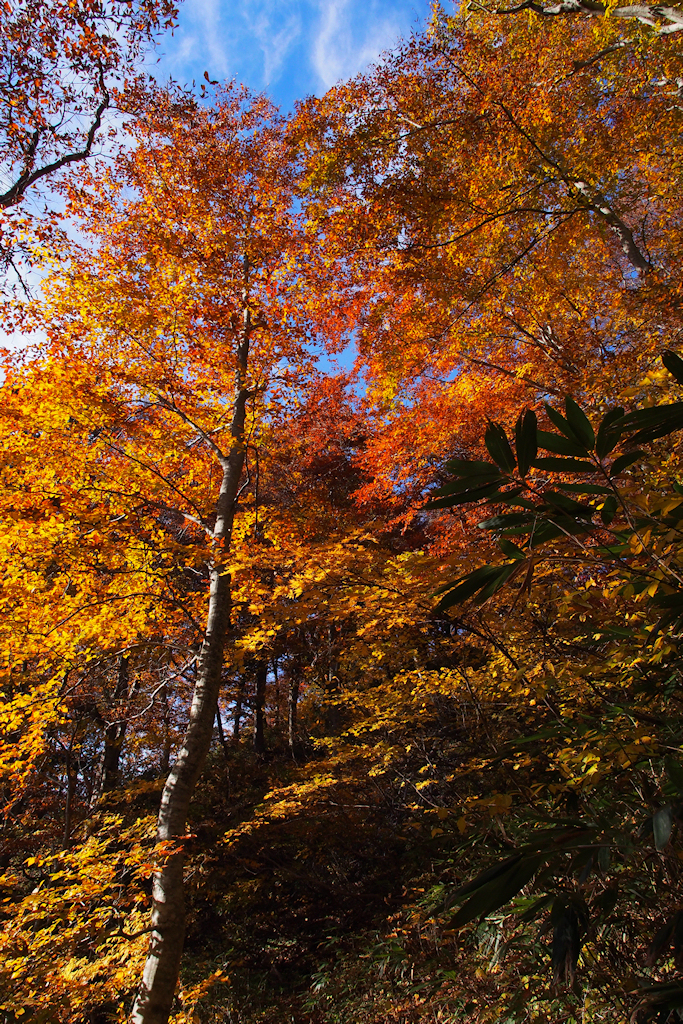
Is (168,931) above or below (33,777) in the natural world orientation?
below

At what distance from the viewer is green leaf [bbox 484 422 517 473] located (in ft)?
3.27

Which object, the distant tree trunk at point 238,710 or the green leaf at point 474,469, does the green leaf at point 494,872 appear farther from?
the distant tree trunk at point 238,710

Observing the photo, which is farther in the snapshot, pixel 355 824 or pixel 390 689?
pixel 355 824

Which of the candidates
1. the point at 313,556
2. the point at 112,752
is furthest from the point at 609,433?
the point at 112,752

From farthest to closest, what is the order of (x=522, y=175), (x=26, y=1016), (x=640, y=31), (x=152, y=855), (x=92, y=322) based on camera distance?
(x=92, y=322)
(x=522, y=175)
(x=640, y=31)
(x=152, y=855)
(x=26, y=1016)

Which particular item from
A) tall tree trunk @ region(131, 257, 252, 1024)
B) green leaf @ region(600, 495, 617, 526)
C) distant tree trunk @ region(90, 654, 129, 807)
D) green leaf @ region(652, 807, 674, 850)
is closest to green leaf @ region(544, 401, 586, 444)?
green leaf @ region(600, 495, 617, 526)

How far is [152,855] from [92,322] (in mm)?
6709

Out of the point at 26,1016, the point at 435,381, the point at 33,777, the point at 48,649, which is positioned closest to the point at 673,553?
the point at 26,1016

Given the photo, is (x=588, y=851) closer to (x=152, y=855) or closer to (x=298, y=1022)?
(x=152, y=855)

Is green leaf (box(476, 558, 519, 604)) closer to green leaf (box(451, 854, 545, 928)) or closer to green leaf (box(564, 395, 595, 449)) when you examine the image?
green leaf (box(564, 395, 595, 449))

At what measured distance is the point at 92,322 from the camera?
682 centimetres

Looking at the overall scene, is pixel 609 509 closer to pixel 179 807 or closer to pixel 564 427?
pixel 564 427

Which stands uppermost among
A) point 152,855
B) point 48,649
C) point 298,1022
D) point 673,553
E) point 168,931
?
point 48,649

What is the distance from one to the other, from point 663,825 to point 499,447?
2.33 ft
